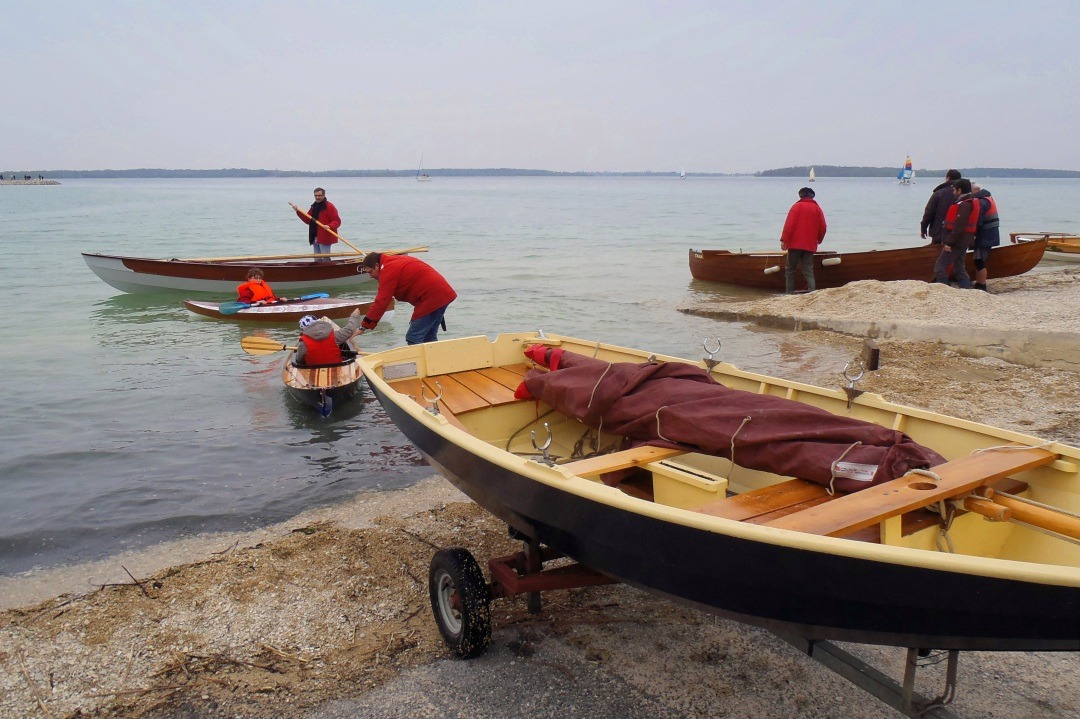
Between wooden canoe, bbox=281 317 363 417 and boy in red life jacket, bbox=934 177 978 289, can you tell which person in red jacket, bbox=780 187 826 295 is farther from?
wooden canoe, bbox=281 317 363 417

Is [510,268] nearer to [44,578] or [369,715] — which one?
[44,578]

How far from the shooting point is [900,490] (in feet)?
10.3

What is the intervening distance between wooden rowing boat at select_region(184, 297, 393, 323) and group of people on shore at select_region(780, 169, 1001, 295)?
790cm

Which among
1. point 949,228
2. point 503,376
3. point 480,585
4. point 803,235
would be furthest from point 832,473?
point 803,235

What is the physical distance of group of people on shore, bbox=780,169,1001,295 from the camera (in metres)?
13.2

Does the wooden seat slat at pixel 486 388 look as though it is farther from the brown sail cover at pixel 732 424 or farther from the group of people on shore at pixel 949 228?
the group of people on shore at pixel 949 228

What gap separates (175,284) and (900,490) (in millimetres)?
17134

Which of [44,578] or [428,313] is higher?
[428,313]

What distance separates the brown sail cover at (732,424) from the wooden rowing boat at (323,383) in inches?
179

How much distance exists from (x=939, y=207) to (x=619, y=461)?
42.7 ft

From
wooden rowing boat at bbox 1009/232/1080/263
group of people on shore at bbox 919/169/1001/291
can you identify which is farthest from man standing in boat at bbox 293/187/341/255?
wooden rowing boat at bbox 1009/232/1080/263

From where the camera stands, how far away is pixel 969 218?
1306cm

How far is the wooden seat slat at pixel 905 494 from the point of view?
2881 mm

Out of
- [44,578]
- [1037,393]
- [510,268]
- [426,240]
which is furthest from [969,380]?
[426,240]
